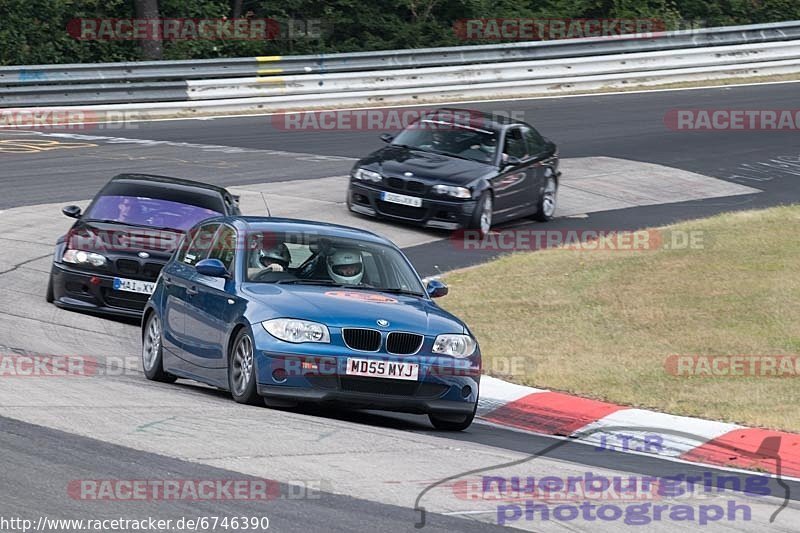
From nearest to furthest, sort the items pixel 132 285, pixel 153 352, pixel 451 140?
pixel 153 352 < pixel 132 285 < pixel 451 140

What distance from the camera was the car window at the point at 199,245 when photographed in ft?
37.0

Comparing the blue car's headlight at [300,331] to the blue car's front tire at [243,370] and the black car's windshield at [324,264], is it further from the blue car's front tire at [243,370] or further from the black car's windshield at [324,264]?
the black car's windshield at [324,264]

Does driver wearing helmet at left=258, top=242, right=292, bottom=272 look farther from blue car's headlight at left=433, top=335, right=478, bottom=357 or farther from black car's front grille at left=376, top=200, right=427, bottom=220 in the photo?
black car's front grille at left=376, top=200, right=427, bottom=220

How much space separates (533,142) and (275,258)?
37.5 feet

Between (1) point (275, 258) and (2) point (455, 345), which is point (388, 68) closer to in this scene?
(1) point (275, 258)

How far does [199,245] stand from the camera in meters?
11.4

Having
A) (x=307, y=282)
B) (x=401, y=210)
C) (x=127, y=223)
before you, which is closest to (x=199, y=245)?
(x=307, y=282)

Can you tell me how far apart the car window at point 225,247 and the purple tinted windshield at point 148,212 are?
149 inches

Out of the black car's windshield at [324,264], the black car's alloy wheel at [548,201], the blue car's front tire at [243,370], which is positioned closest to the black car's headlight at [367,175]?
the black car's alloy wheel at [548,201]

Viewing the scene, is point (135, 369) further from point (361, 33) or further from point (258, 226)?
point (361, 33)

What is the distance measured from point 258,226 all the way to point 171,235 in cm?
388

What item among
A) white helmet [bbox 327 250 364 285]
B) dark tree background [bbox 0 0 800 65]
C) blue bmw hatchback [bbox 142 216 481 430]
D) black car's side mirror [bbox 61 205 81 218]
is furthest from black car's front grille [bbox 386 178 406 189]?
dark tree background [bbox 0 0 800 65]

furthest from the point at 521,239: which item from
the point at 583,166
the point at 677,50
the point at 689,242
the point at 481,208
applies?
the point at 677,50

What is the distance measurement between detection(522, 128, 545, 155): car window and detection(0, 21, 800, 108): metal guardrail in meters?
10.1
